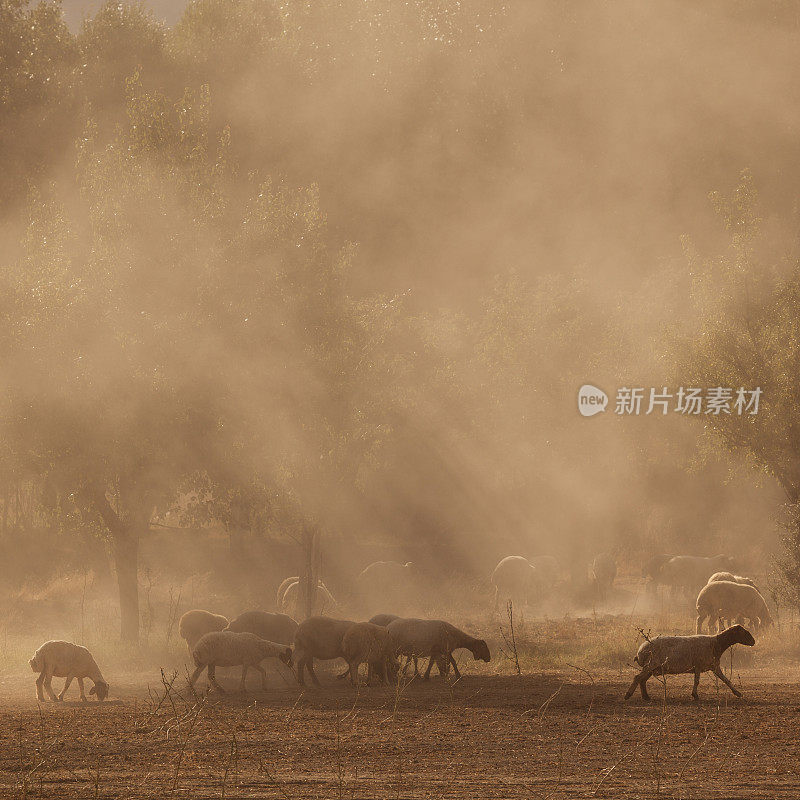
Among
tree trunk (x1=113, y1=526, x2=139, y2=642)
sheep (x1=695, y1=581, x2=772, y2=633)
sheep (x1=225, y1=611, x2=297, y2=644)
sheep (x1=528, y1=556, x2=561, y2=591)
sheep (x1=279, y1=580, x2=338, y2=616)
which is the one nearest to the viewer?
sheep (x1=225, y1=611, x2=297, y2=644)

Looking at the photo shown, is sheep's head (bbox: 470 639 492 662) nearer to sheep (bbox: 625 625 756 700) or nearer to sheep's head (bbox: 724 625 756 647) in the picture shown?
sheep (bbox: 625 625 756 700)

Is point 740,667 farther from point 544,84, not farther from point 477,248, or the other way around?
point 544,84

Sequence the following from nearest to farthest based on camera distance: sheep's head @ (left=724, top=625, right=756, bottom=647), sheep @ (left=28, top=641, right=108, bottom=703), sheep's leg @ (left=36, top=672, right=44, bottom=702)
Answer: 1. sheep's head @ (left=724, top=625, right=756, bottom=647)
2. sheep's leg @ (left=36, top=672, right=44, bottom=702)
3. sheep @ (left=28, top=641, right=108, bottom=703)

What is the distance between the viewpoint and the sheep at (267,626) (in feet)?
80.8

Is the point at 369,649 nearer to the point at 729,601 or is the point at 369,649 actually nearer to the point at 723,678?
the point at 723,678

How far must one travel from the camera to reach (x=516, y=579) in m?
42.9

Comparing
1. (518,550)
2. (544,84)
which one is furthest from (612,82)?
(518,550)

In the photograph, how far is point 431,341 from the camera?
46625 mm

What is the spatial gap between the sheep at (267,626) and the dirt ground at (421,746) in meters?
4.81

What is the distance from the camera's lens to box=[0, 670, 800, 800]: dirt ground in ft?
35.8

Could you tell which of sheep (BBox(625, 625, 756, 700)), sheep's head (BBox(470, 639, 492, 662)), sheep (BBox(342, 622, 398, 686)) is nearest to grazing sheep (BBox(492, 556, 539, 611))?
sheep's head (BBox(470, 639, 492, 662))

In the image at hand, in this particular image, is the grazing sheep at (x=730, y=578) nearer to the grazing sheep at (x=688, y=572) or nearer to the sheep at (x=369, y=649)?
the grazing sheep at (x=688, y=572)

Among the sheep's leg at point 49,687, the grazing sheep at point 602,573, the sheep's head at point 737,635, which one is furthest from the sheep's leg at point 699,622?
the sheep's leg at point 49,687

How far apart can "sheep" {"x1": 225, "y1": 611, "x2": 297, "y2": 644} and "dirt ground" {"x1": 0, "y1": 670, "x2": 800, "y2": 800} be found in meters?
4.81
